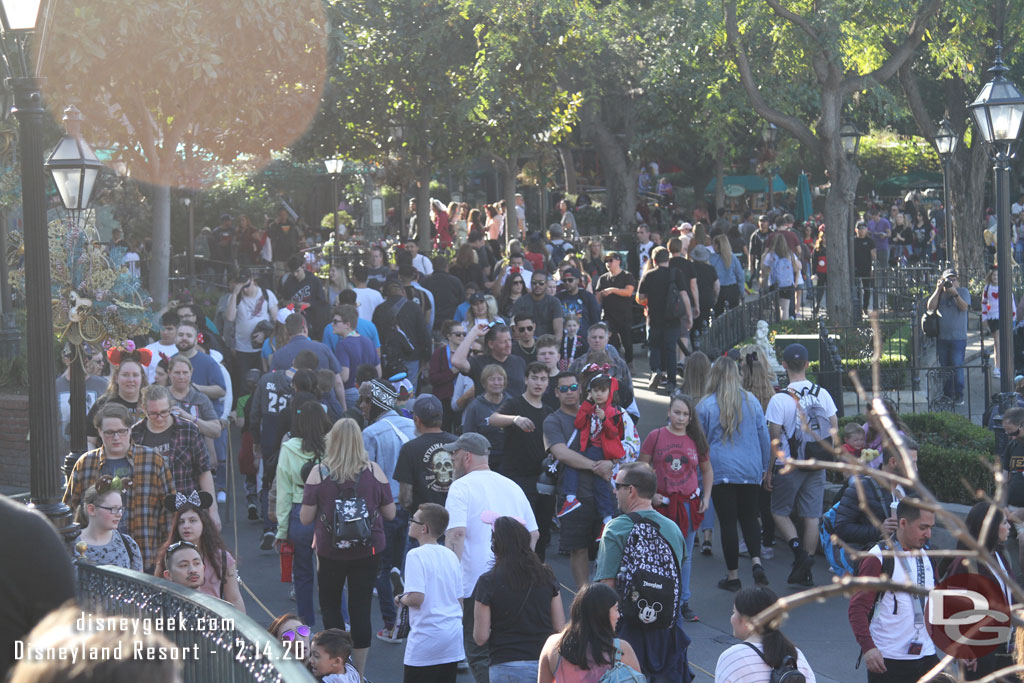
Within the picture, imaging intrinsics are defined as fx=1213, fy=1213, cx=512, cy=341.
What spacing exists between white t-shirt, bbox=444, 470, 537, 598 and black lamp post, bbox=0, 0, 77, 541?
2129mm

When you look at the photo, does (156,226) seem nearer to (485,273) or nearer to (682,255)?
(485,273)

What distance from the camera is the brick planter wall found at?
46.0ft

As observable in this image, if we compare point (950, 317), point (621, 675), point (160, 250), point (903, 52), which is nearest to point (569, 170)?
point (903, 52)

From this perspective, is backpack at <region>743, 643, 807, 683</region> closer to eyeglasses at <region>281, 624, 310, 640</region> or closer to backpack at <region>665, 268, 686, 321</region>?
eyeglasses at <region>281, 624, 310, 640</region>

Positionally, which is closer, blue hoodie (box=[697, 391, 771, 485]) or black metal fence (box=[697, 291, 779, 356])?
blue hoodie (box=[697, 391, 771, 485])

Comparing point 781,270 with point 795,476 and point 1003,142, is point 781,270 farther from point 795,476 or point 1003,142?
point 795,476

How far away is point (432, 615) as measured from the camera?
648cm

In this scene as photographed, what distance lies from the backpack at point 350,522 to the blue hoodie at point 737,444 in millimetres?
2881

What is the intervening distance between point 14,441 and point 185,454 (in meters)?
7.28

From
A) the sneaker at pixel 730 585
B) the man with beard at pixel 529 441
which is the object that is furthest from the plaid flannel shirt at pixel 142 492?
the sneaker at pixel 730 585

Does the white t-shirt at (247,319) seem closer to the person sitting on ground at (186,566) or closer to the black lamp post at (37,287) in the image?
the black lamp post at (37,287)

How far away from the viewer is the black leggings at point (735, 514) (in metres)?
9.24

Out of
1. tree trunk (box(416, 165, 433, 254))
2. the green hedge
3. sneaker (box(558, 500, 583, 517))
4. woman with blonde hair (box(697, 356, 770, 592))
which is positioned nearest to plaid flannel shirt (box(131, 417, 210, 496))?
sneaker (box(558, 500, 583, 517))

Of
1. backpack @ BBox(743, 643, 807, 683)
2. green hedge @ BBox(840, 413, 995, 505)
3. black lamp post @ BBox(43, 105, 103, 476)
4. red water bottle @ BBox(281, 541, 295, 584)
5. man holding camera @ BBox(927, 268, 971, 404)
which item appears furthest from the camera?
man holding camera @ BBox(927, 268, 971, 404)
